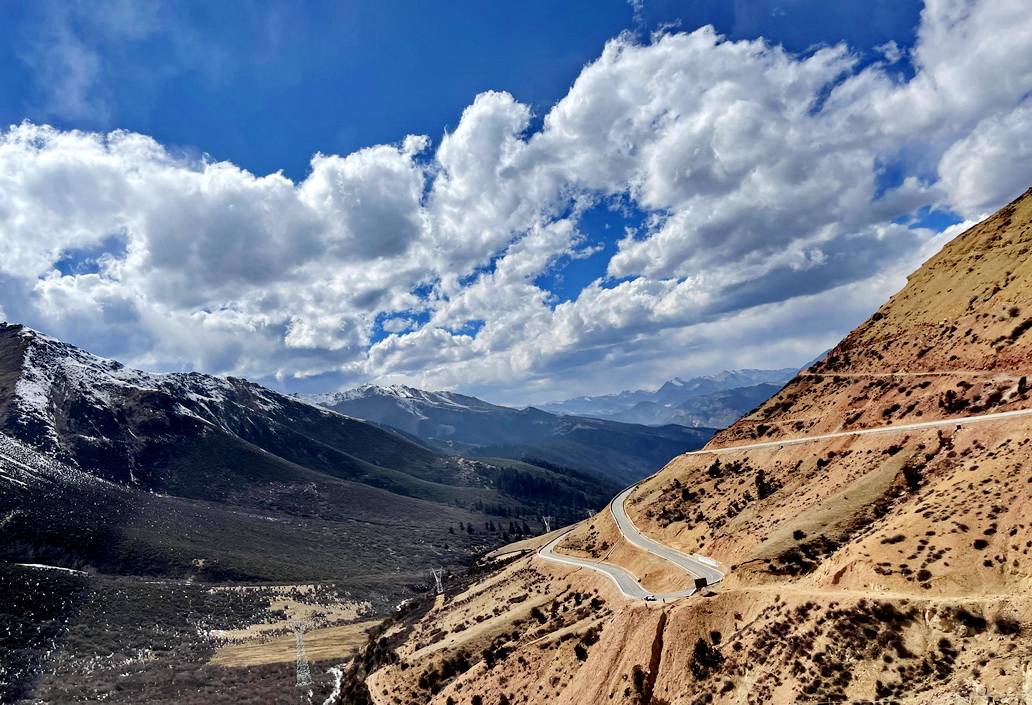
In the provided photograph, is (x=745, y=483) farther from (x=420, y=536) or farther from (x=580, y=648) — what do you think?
(x=420, y=536)

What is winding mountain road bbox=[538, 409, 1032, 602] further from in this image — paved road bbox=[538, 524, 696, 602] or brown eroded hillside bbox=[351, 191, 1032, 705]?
brown eroded hillside bbox=[351, 191, 1032, 705]

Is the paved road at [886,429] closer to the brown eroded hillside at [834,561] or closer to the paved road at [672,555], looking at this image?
the brown eroded hillside at [834,561]

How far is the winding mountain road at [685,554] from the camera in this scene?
45.5 meters

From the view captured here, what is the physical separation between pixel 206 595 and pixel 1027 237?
5820 inches

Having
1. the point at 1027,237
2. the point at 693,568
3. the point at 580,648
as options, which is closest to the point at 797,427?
the point at 693,568

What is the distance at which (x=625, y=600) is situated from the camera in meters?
48.9

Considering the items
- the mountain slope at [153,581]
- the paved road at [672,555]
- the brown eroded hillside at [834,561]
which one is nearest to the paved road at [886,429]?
the brown eroded hillside at [834,561]

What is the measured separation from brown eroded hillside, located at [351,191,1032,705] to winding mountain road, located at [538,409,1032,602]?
106 centimetres

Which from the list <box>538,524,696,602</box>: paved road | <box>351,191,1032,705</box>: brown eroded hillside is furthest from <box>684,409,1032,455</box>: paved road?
<box>538,524,696,602</box>: paved road

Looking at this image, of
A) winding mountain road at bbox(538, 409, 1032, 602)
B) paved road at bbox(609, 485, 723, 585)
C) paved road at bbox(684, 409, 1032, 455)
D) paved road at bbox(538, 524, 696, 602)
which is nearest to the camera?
paved road at bbox(538, 524, 696, 602)

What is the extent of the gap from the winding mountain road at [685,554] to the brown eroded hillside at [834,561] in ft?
3.47

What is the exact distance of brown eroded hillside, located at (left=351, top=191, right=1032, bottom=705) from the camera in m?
28.0

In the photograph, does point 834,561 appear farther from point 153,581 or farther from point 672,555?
point 153,581

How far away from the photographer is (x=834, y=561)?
35.8 meters
